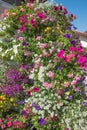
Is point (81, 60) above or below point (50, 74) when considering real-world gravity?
above

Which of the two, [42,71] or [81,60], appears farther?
[42,71]

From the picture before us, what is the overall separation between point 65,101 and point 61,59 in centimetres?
94

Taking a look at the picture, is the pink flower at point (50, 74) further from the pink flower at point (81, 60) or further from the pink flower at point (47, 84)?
the pink flower at point (81, 60)

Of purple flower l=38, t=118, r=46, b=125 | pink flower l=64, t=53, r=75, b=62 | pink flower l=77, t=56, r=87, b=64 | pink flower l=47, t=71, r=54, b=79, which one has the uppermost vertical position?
pink flower l=64, t=53, r=75, b=62

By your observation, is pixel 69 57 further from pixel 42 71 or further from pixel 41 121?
pixel 41 121

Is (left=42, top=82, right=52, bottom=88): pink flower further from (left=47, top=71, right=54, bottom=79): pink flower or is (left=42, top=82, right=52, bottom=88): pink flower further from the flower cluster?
(left=47, top=71, right=54, bottom=79): pink flower

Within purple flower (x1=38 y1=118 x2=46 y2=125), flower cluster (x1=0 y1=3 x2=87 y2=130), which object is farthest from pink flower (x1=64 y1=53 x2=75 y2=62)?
purple flower (x1=38 y1=118 x2=46 y2=125)

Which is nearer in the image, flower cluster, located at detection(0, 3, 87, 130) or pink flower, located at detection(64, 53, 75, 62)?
flower cluster, located at detection(0, 3, 87, 130)

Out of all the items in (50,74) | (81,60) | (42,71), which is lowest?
(50,74)

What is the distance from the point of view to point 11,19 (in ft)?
27.3

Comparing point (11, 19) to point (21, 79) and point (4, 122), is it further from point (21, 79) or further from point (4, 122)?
point (4, 122)

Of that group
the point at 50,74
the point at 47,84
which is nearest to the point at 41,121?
the point at 47,84

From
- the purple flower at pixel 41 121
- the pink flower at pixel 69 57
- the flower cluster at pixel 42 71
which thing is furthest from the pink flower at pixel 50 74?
the purple flower at pixel 41 121

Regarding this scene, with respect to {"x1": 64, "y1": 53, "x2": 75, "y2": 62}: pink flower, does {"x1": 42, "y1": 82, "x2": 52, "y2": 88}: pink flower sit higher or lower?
lower
